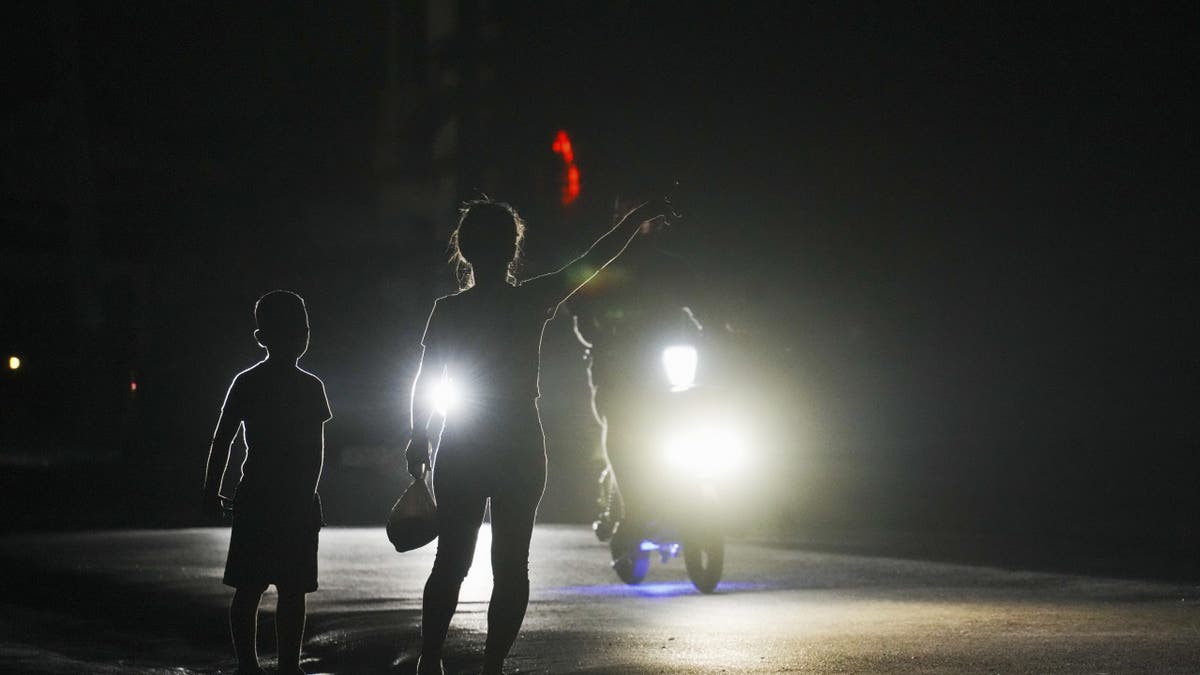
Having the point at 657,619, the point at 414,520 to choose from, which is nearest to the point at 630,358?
the point at 657,619

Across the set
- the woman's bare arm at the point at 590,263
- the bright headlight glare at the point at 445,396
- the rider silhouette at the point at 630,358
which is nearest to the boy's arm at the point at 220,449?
the bright headlight glare at the point at 445,396

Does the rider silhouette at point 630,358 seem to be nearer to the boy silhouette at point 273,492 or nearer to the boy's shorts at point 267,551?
the boy silhouette at point 273,492

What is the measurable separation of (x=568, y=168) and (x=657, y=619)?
10591mm

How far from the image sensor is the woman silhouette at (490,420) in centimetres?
616

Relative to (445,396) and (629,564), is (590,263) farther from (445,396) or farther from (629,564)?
(629,564)

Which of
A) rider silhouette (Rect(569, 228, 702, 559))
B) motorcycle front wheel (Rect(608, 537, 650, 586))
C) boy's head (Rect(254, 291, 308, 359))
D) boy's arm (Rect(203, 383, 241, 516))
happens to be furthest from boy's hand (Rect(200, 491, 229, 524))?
motorcycle front wheel (Rect(608, 537, 650, 586))

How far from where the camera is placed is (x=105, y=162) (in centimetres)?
5975

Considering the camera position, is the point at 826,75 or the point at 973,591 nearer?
the point at 973,591

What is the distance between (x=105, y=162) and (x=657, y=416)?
5201cm

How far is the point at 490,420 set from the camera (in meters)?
6.19

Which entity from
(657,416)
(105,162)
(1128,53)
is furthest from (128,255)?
(657,416)

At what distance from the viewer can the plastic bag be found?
611 cm

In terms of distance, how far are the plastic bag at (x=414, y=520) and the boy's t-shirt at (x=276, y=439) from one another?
0.66 m

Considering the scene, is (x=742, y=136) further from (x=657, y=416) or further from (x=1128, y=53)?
(x=657, y=416)
